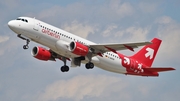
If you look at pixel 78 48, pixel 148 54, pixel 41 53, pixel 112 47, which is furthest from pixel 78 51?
pixel 148 54

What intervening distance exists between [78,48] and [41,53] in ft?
23.0

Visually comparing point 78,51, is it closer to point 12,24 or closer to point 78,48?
point 78,48

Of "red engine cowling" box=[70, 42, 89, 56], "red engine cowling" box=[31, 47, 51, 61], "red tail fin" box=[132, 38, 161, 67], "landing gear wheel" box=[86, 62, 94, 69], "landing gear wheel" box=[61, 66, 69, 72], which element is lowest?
"landing gear wheel" box=[86, 62, 94, 69]

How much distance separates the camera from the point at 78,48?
243 ft

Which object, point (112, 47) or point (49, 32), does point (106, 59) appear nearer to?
point (112, 47)

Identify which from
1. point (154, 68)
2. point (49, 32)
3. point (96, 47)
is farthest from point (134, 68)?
point (49, 32)

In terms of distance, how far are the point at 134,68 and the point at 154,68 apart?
2.76 m

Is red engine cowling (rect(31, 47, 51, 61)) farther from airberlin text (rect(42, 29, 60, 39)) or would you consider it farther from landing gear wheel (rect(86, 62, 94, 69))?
airberlin text (rect(42, 29, 60, 39))

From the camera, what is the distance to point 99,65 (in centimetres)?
7862

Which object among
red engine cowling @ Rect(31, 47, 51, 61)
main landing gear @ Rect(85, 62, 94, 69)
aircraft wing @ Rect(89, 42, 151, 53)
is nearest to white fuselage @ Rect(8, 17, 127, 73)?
aircraft wing @ Rect(89, 42, 151, 53)

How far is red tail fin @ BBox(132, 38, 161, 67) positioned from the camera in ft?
279

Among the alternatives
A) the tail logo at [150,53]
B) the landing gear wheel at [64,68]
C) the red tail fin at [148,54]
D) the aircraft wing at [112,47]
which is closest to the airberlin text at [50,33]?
the aircraft wing at [112,47]

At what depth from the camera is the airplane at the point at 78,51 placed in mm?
72375

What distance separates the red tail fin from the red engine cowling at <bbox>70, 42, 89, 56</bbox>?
39.3 feet
